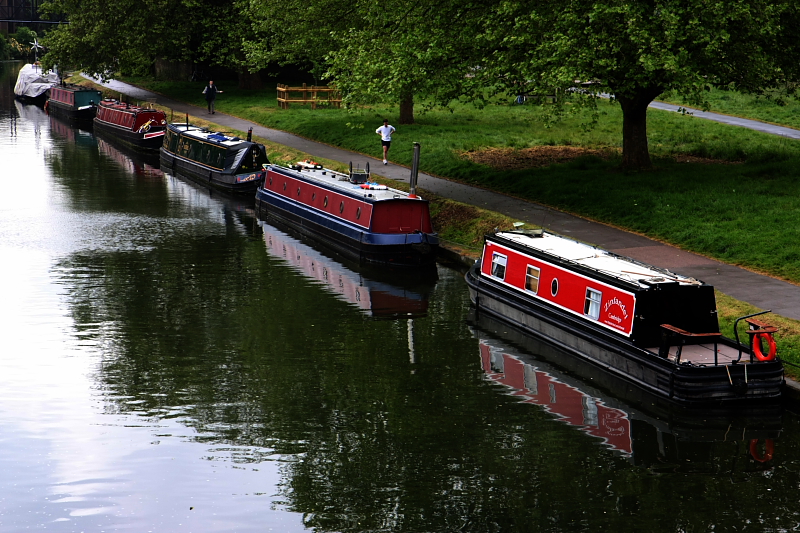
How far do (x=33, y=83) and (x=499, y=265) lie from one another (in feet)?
213

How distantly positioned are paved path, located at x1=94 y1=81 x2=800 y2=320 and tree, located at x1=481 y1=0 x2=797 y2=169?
3496mm

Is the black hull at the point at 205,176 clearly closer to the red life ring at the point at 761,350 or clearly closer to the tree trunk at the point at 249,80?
the tree trunk at the point at 249,80

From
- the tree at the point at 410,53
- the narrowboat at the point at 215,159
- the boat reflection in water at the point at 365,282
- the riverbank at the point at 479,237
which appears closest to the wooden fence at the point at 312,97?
the narrowboat at the point at 215,159

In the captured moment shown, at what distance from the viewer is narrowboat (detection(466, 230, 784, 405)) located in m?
16.9

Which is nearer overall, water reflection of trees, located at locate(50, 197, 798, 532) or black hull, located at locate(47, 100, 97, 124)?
water reflection of trees, located at locate(50, 197, 798, 532)

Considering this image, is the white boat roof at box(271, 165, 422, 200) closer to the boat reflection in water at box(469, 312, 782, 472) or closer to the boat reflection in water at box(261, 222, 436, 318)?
the boat reflection in water at box(261, 222, 436, 318)

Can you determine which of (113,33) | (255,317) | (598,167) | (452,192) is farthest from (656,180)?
(113,33)

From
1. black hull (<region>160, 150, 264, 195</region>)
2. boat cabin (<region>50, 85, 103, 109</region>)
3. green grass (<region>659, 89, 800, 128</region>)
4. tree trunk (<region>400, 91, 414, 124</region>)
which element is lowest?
black hull (<region>160, 150, 264, 195</region>)

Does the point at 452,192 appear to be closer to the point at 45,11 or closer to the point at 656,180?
the point at 656,180

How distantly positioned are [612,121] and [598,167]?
12.7 metres

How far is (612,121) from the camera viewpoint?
44.8m

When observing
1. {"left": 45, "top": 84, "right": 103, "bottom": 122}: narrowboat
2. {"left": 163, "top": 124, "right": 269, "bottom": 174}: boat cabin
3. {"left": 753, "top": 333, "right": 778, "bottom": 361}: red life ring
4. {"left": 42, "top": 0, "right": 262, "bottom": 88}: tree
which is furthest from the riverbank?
{"left": 45, "top": 84, "right": 103, "bottom": 122}: narrowboat

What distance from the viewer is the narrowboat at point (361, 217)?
27516mm

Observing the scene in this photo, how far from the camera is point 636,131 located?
31328 mm
